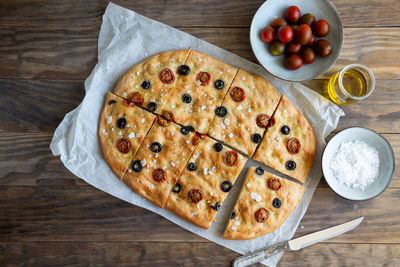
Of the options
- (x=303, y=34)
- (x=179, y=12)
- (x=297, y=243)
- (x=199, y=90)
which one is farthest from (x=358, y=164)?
(x=179, y=12)

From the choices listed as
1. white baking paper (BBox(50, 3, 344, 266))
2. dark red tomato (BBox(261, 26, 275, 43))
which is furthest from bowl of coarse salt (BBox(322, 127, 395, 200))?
dark red tomato (BBox(261, 26, 275, 43))

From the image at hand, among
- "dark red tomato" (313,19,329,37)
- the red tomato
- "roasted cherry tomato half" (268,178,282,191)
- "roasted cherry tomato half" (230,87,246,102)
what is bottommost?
"roasted cherry tomato half" (268,178,282,191)

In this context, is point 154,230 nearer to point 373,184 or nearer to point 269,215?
point 269,215

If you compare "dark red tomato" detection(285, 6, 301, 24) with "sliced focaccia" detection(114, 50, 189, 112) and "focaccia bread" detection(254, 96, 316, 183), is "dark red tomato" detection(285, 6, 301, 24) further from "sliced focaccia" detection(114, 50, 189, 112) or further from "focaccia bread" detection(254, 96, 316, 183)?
"sliced focaccia" detection(114, 50, 189, 112)

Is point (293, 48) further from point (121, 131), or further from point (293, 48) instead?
point (121, 131)

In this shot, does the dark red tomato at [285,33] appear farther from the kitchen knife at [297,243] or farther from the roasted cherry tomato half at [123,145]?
the kitchen knife at [297,243]

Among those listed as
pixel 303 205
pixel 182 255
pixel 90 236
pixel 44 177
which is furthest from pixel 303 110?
pixel 44 177
